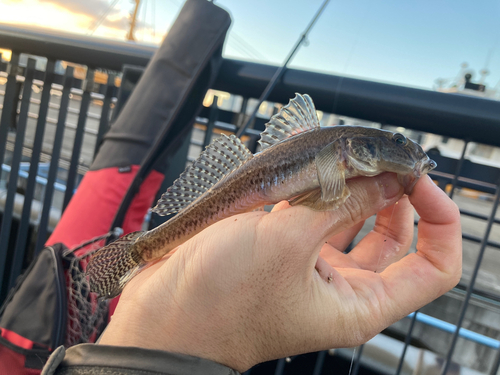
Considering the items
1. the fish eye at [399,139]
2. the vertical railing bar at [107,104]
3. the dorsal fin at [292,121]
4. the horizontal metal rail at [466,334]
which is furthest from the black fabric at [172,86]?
the horizontal metal rail at [466,334]

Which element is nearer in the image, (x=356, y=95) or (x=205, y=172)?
(x=205, y=172)

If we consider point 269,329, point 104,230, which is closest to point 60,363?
point 269,329

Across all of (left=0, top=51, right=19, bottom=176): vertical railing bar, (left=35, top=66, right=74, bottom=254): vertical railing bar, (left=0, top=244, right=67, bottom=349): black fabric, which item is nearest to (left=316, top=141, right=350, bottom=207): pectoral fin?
(left=0, top=244, right=67, bottom=349): black fabric

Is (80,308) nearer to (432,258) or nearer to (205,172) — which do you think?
(205,172)

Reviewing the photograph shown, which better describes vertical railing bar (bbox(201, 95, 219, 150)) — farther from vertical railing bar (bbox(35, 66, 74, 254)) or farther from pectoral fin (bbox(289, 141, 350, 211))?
pectoral fin (bbox(289, 141, 350, 211))

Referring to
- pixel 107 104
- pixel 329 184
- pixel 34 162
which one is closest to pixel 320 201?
pixel 329 184

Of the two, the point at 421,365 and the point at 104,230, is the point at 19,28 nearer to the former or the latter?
the point at 104,230
